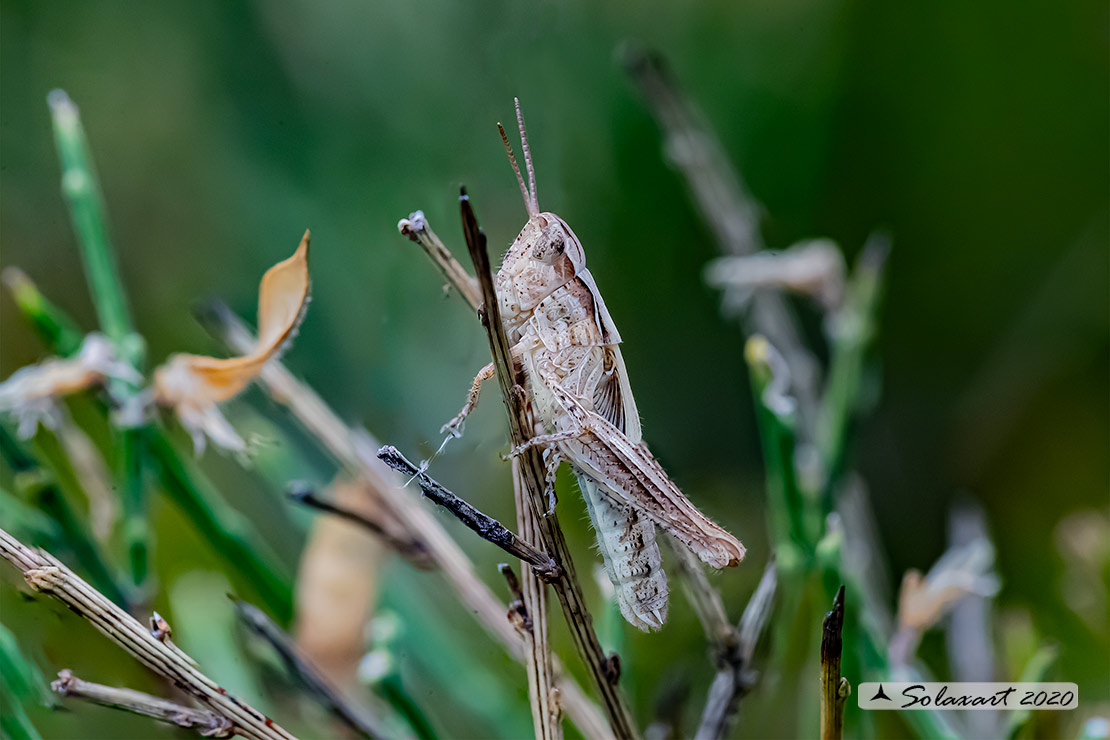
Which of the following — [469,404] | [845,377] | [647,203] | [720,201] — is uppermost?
[647,203]

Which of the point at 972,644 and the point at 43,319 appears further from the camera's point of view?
the point at 972,644

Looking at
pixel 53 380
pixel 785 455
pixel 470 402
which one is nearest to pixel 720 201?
pixel 785 455

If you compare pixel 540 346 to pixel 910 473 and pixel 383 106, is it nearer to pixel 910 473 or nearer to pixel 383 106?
pixel 383 106

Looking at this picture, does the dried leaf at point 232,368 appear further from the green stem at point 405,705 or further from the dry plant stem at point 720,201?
the dry plant stem at point 720,201

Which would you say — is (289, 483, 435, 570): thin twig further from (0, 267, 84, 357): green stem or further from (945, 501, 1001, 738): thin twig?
(945, 501, 1001, 738): thin twig

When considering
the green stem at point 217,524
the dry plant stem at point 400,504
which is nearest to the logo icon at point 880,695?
the dry plant stem at point 400,504

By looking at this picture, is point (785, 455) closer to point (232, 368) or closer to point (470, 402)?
point (470, 402)
